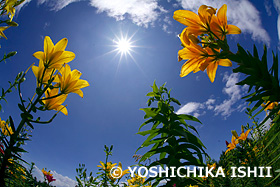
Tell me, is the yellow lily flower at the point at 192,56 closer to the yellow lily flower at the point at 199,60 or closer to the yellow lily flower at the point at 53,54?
the yellow lily flower at the point at 199,60

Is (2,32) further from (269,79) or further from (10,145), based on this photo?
(269,79)

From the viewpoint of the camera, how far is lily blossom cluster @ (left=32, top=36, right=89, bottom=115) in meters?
Result: 0.74

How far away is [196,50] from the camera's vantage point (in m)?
0.83

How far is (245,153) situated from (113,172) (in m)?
1.82

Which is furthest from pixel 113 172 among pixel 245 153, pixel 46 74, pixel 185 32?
pixel 185 32

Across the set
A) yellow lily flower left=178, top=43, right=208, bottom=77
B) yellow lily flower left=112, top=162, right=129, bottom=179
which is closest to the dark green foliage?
yellow lily flower left=178, top=43, right=208, bottom=77

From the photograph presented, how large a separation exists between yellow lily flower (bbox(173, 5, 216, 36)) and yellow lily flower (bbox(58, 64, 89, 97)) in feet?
1.98

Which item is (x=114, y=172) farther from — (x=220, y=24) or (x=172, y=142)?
(x=220, y=24)

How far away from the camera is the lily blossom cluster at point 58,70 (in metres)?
0.74

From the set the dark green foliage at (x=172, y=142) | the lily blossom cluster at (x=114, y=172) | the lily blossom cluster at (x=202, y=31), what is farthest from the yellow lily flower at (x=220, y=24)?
the lily blossom cluster at (x=114, y=172)

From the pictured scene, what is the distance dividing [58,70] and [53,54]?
12cm

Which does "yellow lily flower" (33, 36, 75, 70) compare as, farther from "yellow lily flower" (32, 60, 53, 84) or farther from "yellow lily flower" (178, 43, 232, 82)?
"yellow lily flower" (178, 43, 232, 82)

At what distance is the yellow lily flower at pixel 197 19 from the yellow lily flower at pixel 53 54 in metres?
0.60

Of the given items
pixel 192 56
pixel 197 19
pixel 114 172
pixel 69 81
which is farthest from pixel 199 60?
pixel 114 172
